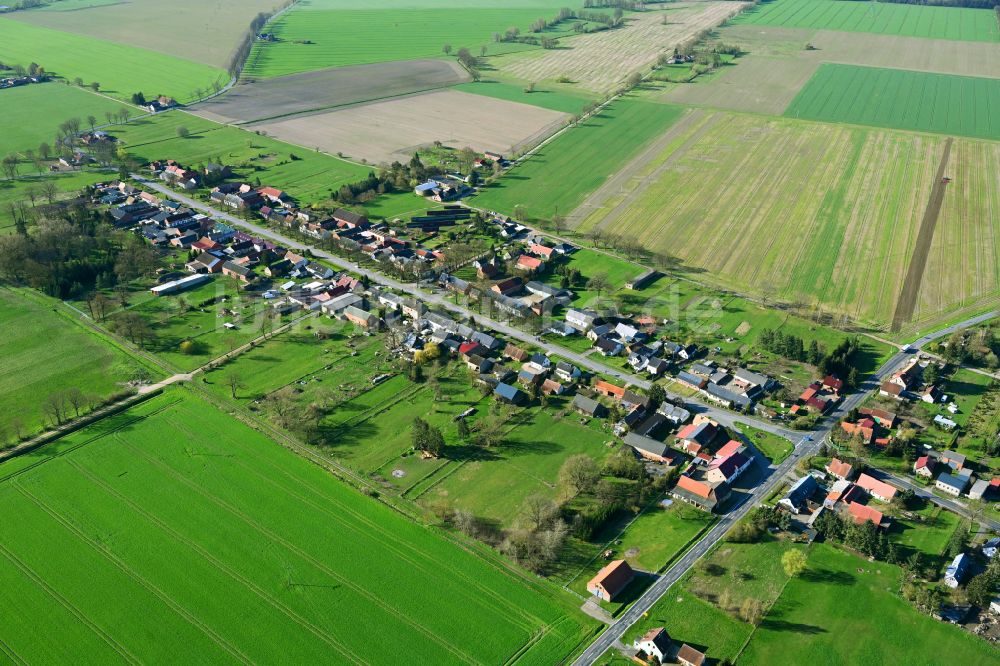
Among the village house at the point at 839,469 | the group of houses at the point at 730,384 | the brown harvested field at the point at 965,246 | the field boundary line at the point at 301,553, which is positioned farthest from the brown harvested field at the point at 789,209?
the field boundary line at the point at 301,553

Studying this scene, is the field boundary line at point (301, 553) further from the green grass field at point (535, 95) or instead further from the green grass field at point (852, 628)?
the green grass field at point (535, 95)

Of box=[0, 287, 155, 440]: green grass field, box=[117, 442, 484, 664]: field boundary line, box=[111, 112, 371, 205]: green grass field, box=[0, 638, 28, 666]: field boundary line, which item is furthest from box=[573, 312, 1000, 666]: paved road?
box=[111, 112, 371, 205]: green grass field

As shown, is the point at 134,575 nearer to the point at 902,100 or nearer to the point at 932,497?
the point at 932,497

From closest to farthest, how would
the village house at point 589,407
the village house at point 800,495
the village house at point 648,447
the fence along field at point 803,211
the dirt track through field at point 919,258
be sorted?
the village house at point 800,495
the village house at point 648,447
the village house at point 589,407
the dirt track through field at point 919,258
the fence along field at point 803,211

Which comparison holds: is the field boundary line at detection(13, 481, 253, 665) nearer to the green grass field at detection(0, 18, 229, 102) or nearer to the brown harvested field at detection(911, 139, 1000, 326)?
the brown harvested field at detection(911, 139, 1000, 326)

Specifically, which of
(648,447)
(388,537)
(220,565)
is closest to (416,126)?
(648,447)

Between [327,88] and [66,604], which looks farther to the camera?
[327,88]
